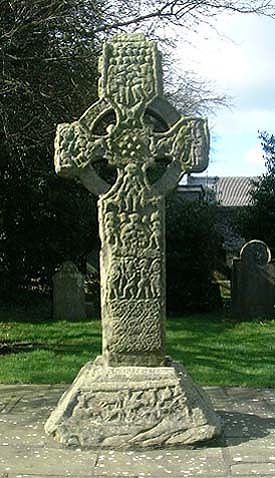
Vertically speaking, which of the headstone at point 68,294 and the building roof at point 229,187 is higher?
the building roof at point 229,187

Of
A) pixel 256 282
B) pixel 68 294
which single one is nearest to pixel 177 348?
pixel 256 282

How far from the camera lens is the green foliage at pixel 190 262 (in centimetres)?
1655

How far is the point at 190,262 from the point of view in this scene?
16.6 m

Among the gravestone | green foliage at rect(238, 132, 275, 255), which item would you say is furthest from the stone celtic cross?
green foliage at rect(238, 132, 275, 255)

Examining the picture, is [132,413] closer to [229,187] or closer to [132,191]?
[132,191]

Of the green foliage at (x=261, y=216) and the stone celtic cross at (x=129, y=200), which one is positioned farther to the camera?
the green foliage at (x=261, y=216)

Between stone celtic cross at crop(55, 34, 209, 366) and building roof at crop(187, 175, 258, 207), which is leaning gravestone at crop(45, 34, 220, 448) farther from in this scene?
building roof at crop(187, 175, 258, 207)

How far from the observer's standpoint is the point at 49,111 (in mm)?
11719

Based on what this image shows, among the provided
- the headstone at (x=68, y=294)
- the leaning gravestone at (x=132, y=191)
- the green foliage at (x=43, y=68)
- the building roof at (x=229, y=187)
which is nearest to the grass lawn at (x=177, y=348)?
the headstone at (x=68, y=294)

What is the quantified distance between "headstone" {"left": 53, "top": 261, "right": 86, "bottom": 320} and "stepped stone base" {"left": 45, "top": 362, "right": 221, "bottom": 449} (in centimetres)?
908

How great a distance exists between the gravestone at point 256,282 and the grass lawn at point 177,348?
0.35m

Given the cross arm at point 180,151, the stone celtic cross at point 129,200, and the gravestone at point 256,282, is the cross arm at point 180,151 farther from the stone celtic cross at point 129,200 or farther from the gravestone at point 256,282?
the gravestone at point 256,282

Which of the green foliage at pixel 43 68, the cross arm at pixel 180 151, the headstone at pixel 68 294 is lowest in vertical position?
the headstone at pixel 68 294

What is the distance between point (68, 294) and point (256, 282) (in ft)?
12.0
